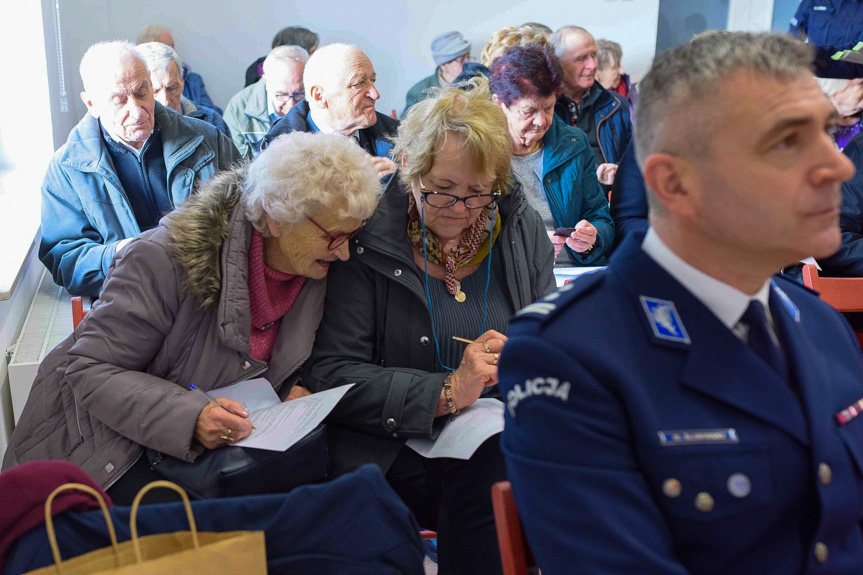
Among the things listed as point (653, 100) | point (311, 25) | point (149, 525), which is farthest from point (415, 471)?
point (311, 25)

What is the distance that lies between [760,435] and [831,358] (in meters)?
0.25

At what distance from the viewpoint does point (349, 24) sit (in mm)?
7234

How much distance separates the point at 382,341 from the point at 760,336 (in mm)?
1082

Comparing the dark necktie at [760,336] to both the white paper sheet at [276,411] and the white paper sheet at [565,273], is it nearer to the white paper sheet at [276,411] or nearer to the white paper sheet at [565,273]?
the white paper sheet at [276,411]

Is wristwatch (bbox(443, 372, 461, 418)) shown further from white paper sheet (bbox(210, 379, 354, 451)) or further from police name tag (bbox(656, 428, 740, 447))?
police name tag (bbox(656, 428, 740, 447))

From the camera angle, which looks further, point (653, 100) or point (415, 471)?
point (415, 471)

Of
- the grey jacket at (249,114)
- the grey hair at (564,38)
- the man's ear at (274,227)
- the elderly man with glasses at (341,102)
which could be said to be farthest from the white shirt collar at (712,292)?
the grey jacket at (249,114)

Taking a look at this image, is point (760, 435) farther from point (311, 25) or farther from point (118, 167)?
point (311, 25)

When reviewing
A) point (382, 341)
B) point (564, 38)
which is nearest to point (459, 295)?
point (382, 341)

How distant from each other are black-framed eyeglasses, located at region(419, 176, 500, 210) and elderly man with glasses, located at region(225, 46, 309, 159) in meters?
2.93

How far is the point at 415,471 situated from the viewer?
195cm

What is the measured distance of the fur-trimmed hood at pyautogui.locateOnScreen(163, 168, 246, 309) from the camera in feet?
6.07

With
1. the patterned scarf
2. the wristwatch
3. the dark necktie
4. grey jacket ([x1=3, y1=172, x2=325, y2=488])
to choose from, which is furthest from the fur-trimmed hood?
the dark necktie

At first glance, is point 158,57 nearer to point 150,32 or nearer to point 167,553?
point 150,32
